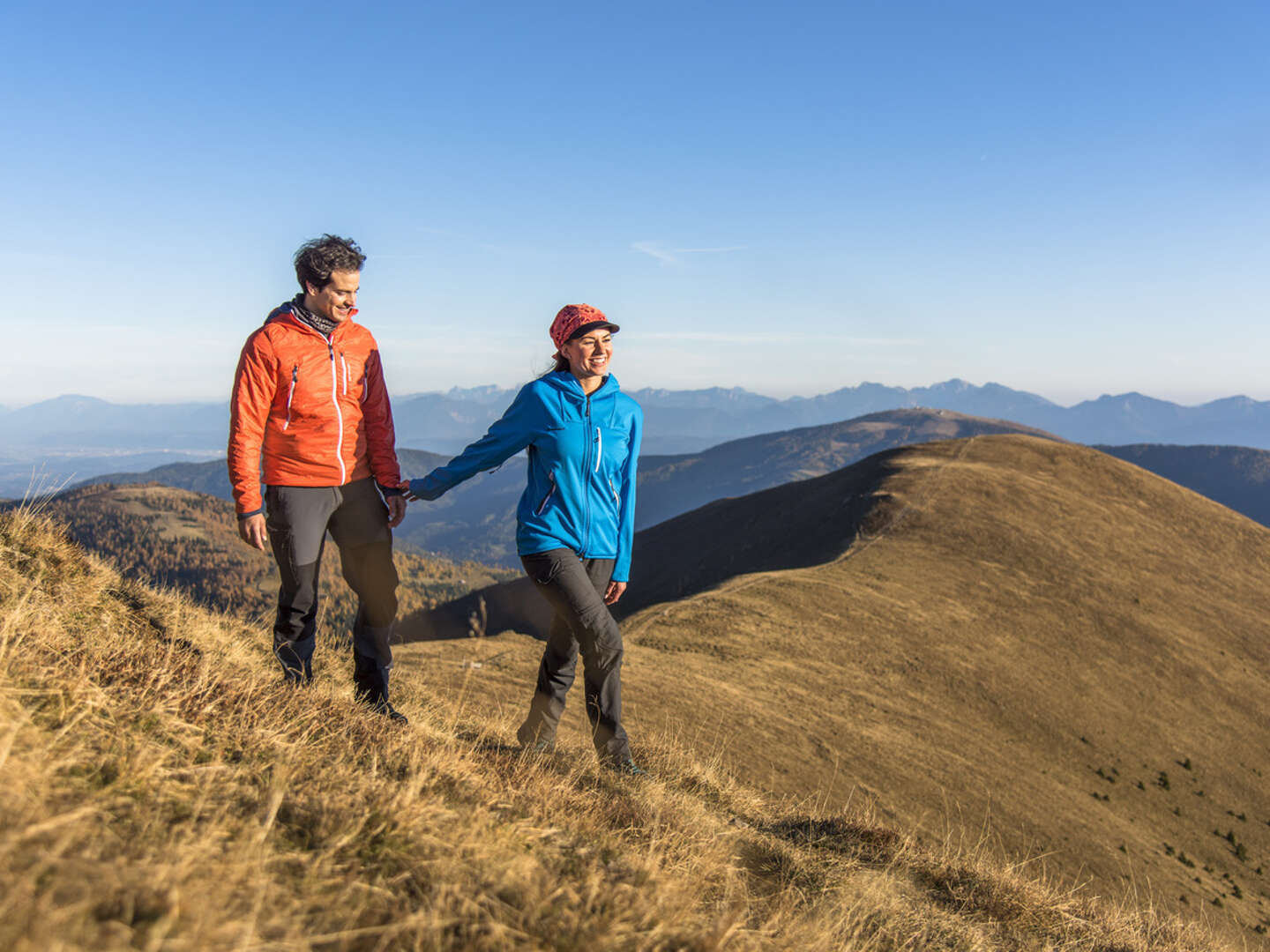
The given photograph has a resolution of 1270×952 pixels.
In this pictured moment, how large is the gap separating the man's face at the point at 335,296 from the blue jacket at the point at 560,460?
1132mm

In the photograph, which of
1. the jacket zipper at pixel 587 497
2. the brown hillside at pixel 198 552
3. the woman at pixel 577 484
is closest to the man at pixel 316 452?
the woman at pixel 577 484

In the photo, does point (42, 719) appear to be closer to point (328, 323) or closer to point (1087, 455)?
point (328, 323)

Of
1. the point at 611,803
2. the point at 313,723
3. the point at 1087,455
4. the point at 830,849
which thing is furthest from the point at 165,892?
the point at 1087,455

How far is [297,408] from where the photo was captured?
14.0 ft

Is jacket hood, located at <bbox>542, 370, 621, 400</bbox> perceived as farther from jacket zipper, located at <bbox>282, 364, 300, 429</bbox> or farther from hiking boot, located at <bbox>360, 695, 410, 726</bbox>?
hiking boot, located at <bbox>360, 695, 410, 726</bbox>

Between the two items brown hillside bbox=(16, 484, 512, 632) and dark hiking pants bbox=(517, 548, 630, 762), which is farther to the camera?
brown hillside bbox=(16, 484, 512, 632)

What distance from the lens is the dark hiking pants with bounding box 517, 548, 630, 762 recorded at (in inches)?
172

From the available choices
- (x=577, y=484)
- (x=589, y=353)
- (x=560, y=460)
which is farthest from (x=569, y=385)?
(x=577, y=484)

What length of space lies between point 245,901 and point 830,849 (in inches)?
139

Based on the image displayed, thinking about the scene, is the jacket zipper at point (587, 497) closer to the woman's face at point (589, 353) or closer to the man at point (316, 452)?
the woman's face at point (589, 353)

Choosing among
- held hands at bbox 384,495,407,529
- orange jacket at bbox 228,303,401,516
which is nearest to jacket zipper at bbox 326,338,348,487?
orange jacket at bbox 228,303,401,516

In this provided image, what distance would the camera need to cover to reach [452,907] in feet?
6.42

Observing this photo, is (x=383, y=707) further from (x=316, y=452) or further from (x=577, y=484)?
(x=577, y=484)

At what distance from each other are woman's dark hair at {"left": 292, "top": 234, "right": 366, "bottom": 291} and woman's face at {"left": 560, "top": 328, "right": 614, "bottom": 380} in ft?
4.53
